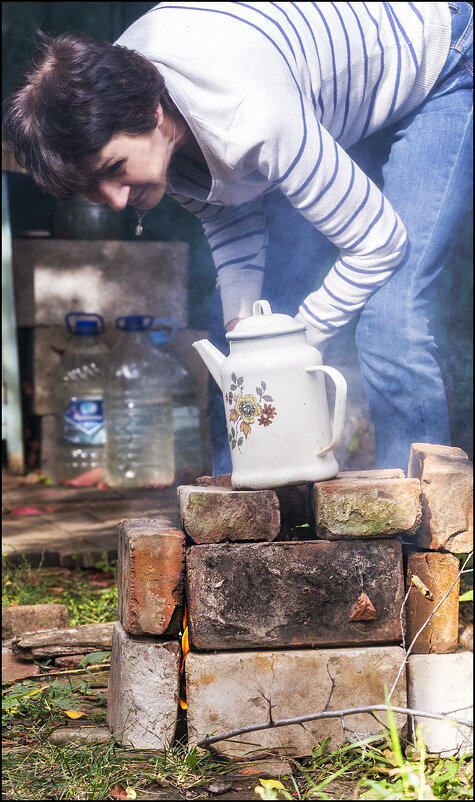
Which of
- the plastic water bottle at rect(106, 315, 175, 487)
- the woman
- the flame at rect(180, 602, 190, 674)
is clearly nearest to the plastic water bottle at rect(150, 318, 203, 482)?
the plastic water bottle at rect(106, 315, 175, 487)

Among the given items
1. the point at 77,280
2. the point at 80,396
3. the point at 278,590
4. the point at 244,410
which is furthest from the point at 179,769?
the point at 77,280

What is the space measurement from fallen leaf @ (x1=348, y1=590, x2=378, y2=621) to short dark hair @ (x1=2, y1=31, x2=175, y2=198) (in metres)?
1.01

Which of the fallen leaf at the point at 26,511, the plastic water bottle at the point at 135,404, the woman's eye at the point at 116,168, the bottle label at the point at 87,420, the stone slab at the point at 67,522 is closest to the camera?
the woman's eye at the point at 116,168

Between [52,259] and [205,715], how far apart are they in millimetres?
3553

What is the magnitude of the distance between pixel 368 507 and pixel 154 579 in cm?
44

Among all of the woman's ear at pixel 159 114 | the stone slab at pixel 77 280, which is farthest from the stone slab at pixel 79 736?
the stone slab at pixel 77 280

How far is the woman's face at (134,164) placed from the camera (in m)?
1.78

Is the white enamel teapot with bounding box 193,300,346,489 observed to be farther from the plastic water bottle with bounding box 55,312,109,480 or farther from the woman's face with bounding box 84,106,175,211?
the plastic water bottle with bounding box 55,312,109,480

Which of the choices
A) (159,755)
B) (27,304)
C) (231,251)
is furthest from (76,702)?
(27,304)

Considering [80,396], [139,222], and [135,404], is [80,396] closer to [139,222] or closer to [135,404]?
[135,404]

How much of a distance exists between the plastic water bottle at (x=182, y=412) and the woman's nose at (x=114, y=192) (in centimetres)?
83

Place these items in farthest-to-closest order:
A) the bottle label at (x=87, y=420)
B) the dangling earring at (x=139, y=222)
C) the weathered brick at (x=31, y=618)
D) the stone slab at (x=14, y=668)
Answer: the bottle label at (x=87, y=420) < the weathered brick at (x=31, y=618) < the stone slab at (x=14, y=668) < the dangling earring at (x=139, y=222)

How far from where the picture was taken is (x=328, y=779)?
1468 mm

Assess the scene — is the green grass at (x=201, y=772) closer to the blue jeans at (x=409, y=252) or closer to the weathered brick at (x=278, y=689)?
the weathered brick at (x=278, y=689)
